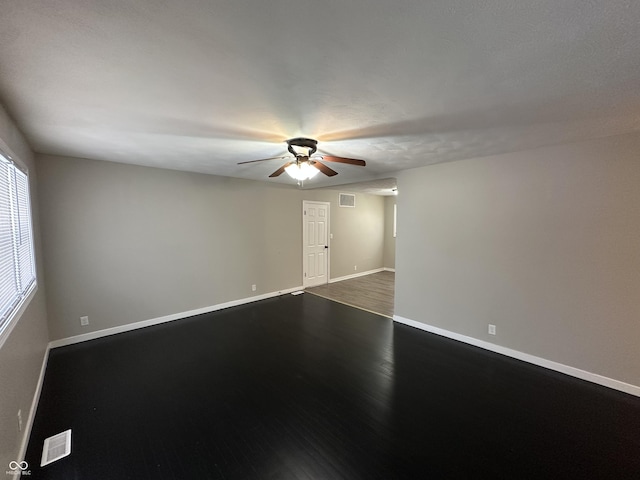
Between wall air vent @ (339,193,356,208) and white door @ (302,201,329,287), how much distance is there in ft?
1.95

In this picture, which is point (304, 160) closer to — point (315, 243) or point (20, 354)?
point (20, 354)

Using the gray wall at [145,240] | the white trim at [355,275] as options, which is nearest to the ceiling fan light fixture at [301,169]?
the gray wall at [145,240]

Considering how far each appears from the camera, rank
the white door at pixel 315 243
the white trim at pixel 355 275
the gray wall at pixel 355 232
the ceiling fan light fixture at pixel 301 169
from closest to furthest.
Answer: the ceiling fan light fixture at pixel 301 169, the white door at pixel 315 243, the gray wall at pixel 355 232, the white trim at pixel 355 275

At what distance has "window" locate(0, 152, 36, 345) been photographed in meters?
1.80

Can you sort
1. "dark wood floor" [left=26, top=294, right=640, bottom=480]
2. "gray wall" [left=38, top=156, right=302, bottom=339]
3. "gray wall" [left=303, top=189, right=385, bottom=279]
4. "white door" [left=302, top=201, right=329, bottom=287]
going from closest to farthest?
"dark wood floor" [left=26, top=294, right=640, bottom=480], "gray wall" [left=38, top=156, right=302, bottom=339], "white door" [left=302, top=201, right=329, bottom=287], "gray wall" [left=303, top=189, right=385, bottom=279]

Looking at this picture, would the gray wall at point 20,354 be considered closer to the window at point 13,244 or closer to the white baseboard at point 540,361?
the window at point 13,244

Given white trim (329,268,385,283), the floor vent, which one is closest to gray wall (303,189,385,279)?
white trim (329,268,385,283)

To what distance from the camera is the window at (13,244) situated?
1805mm

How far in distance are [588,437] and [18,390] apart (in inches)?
164

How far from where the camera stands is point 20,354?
2031mm

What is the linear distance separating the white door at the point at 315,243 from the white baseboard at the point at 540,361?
2.87m

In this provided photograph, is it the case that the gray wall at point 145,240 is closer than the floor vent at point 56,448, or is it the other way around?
the floor vent at point 56,448

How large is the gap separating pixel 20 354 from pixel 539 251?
4.89 m

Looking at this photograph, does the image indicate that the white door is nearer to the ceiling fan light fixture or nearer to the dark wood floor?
the dark wood floor
